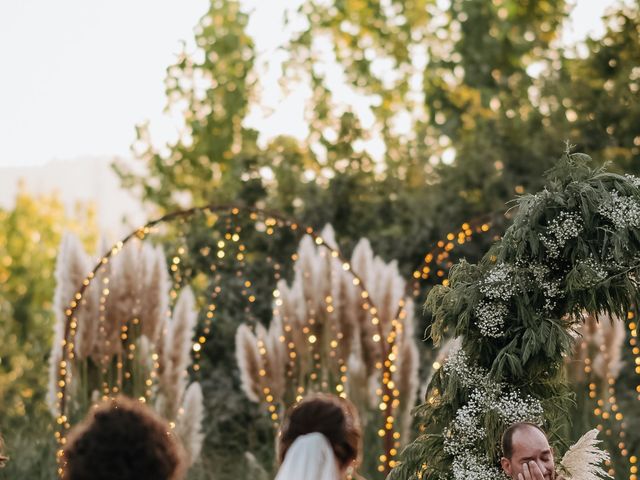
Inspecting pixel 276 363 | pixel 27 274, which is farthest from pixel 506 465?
pixel 27 274

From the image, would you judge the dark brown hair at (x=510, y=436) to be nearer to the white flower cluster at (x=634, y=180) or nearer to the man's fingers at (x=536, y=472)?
the man's fingers at (x=536, y=472)

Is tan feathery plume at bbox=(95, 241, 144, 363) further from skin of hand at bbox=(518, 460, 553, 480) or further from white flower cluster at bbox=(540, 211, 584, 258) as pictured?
skin of hand at bbox=(518, 460, 553, 480)

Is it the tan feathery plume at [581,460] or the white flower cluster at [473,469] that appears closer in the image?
the tan feathery plume at [581,460]

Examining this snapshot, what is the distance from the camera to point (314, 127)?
12.0 metres

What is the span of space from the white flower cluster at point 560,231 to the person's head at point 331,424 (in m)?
0.96

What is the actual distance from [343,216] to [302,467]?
6740 millimetres

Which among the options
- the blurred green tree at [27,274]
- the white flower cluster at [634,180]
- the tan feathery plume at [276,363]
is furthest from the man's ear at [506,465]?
the blurred green tree at [27,274]

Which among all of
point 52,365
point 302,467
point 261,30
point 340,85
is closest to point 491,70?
point 340,85

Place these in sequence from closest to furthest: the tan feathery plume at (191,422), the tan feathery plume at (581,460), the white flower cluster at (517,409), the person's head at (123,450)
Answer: the person's head at (123,450) < the tan feathery plume at (581,460) < the white flower cluster at (517,409) < the tan feathery plume at (191,422)

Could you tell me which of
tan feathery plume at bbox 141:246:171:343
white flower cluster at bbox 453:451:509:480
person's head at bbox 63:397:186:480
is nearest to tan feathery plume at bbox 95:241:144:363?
tan feathery plume at bbox 141:246:171:343

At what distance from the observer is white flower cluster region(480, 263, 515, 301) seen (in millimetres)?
4406

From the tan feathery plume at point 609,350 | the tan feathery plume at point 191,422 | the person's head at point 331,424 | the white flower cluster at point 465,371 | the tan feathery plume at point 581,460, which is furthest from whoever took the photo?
the tan feathery plume at point 609,350

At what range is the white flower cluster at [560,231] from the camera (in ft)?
14.4

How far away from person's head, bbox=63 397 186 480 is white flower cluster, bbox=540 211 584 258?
7.18 ft
